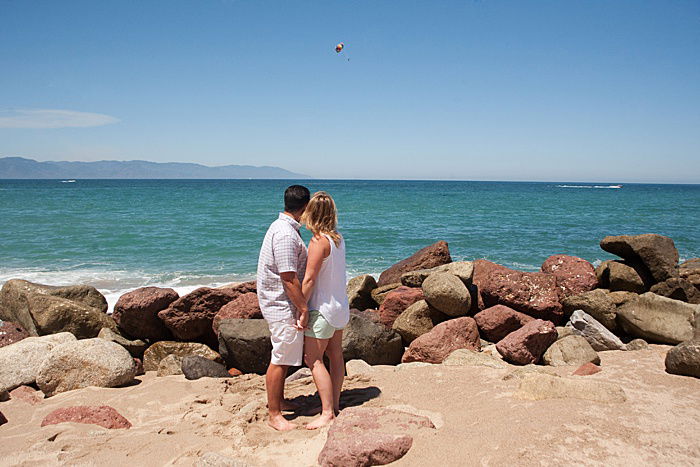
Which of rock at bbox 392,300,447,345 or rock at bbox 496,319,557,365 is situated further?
rock at bbox 392,300,447,345

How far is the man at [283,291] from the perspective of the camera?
→ 3920 millimetres

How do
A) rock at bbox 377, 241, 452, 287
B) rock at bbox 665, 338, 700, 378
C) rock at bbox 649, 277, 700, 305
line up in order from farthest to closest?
rock at bbox 377, 241, 452, 287, rock at bbox 649, 277, 700, 305, rock at bbox 665, 338, 700, 378

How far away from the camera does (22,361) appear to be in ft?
19.6

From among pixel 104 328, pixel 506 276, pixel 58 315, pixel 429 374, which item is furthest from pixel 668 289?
pixel 58 315

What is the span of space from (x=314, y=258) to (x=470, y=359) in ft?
9.40

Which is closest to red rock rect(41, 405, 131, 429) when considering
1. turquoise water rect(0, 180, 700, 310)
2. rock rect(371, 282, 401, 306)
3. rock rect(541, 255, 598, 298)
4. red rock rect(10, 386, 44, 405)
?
red rock rect(10, 386, 44, 405)

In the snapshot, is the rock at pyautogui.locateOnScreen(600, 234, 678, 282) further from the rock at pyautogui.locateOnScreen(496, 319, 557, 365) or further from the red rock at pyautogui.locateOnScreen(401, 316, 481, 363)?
the red rock at pyautogui.locateOnScreen(401, 316, 481, 363)

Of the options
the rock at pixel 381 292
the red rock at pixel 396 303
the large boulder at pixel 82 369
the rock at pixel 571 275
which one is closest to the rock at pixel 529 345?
the red rock at pixel 396 303

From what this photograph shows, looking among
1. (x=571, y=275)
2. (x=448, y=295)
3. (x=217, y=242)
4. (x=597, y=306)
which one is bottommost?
(x=217, y=242)

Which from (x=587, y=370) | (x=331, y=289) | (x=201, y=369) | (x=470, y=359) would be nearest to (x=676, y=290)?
(x=587, y=370)

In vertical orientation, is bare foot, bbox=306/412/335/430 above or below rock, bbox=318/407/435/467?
below

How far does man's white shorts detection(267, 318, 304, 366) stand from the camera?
4.05 metres

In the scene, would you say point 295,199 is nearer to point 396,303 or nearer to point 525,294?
point 396,303

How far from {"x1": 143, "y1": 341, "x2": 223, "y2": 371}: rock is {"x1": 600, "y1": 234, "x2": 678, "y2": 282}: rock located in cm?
682
